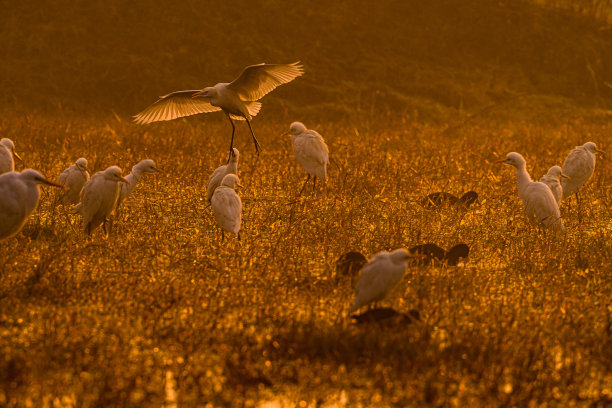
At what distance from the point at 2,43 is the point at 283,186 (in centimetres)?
1317

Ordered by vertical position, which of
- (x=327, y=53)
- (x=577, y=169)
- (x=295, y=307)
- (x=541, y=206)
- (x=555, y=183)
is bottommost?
(x=295, y=307)

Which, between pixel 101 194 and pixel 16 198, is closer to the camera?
pixel 16 198

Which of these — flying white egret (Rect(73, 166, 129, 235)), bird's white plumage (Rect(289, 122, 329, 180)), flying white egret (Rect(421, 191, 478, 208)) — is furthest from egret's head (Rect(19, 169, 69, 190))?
flying white egret (Rect(421, 191, 478, 208))

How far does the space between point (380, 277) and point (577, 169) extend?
443 cm

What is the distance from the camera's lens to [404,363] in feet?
A: 12.8

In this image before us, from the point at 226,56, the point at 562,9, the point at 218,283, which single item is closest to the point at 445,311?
the point at 218,283

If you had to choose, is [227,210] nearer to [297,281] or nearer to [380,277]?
[297,281]

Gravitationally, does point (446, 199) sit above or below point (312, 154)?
below

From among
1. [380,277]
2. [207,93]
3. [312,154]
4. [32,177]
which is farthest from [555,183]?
[32,177]

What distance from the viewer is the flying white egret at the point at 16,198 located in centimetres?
458

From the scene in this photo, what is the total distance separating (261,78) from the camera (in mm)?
8352

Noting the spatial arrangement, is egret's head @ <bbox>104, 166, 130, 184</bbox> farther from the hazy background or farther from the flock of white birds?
the hazy background

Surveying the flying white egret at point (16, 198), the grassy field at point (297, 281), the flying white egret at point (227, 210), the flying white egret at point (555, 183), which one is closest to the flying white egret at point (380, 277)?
the grassy field at point (297, 281)

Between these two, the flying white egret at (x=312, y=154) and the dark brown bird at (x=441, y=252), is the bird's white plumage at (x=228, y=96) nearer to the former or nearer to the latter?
the flying white egret at (x=312, y=154)
